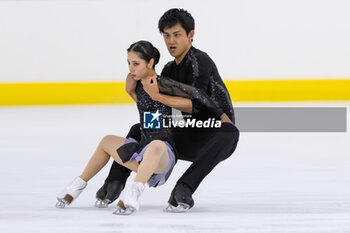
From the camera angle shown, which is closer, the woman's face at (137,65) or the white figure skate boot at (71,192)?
the woman's face at (137,65)

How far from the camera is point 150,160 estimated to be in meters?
2.48

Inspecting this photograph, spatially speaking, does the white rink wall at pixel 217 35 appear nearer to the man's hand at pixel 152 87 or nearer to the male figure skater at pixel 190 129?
the male figure skater at pixel 190 129

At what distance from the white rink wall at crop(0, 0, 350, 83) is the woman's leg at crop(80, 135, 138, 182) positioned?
4.89 meters

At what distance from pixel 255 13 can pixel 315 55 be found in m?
0.74

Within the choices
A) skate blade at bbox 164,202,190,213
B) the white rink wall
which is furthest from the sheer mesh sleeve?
the white rink wall

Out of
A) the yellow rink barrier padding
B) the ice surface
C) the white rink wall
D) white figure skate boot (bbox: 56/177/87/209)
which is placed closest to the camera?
the ice surface

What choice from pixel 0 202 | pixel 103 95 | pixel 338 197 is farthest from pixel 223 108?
pixel 103 95

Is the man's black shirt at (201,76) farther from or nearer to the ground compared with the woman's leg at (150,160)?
farther from the ground

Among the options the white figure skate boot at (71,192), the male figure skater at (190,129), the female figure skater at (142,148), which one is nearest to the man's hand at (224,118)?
the male figure skater at (190,129)

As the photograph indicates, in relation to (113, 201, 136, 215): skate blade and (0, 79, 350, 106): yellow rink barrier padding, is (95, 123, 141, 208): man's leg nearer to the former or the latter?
(113, 201, 136, 215): skate blade

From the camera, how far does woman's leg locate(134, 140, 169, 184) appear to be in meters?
2.47

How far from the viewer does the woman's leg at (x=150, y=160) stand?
2475mm

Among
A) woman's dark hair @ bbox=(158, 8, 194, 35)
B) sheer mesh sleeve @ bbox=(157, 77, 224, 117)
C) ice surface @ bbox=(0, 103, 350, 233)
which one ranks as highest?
woman's dark hair @ bbox=(158, 8, 194, 35)

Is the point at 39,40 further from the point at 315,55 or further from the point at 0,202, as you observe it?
the point at 0,202
